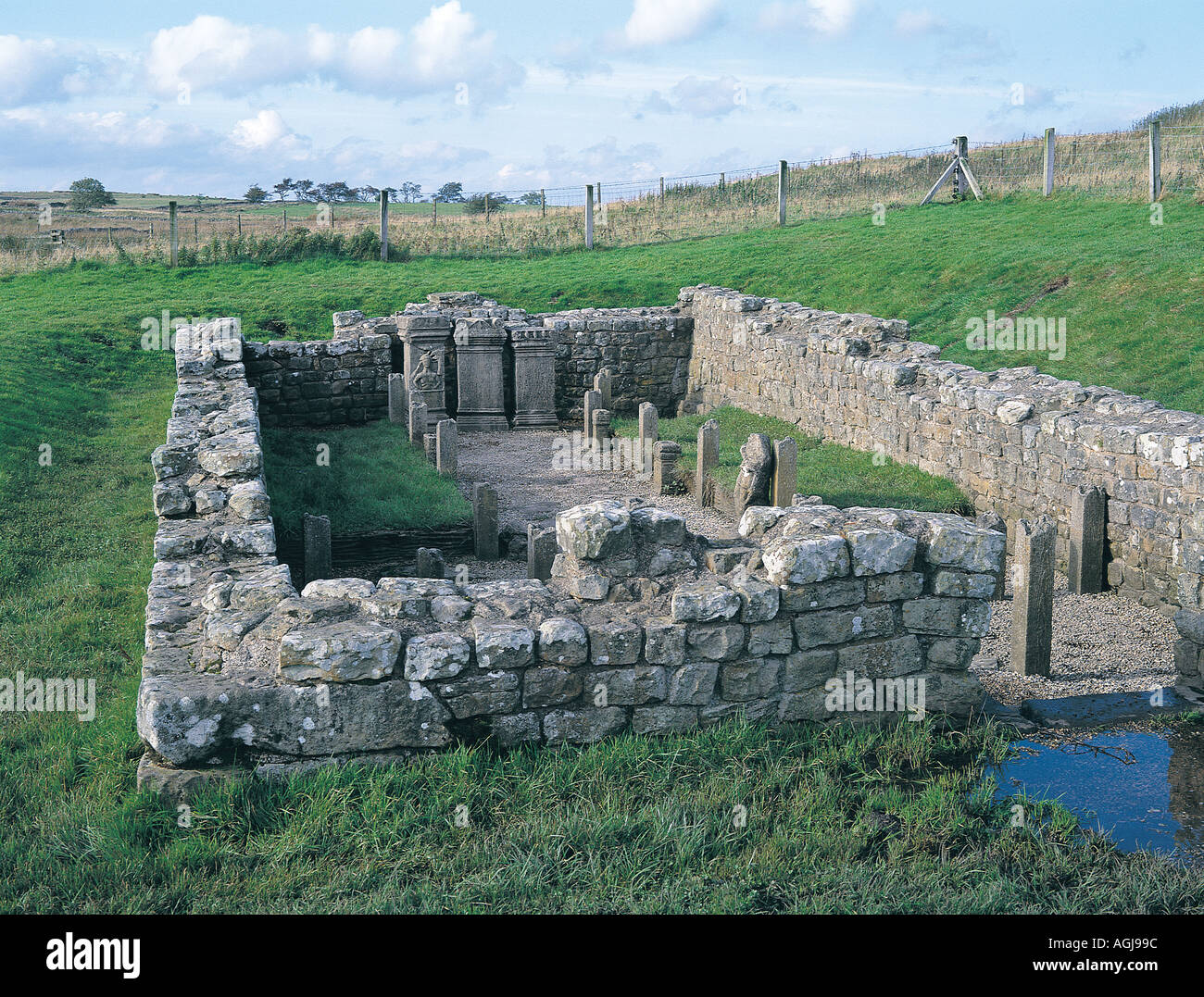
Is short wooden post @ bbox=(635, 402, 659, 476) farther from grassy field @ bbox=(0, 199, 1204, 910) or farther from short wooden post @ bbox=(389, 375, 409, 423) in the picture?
grassy field @ bbox=(0, 199, 1204, 910)

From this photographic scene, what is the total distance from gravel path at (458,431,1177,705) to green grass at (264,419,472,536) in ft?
2.52

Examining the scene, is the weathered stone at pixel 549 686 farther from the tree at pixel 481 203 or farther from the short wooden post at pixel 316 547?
the tree at pixel 481 203

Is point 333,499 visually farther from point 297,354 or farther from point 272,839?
point 272,839

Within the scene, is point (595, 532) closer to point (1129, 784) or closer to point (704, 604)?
point (704, 604)

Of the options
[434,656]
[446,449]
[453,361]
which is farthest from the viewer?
[453,361]

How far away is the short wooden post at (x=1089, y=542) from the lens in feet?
32.3

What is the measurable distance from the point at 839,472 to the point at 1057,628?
4.88 meters

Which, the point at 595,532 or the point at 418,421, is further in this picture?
the point at 418,421

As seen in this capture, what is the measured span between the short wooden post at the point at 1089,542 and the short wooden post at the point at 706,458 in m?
4.74

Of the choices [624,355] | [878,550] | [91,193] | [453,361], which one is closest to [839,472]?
[624,355]

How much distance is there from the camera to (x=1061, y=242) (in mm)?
20672

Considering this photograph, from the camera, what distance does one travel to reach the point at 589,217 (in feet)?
99.7

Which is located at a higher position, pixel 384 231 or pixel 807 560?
pixel 384 231

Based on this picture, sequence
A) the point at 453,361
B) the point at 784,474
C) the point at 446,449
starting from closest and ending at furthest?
the point at 784,474 < the point at 446,449 < the point at 453,361
